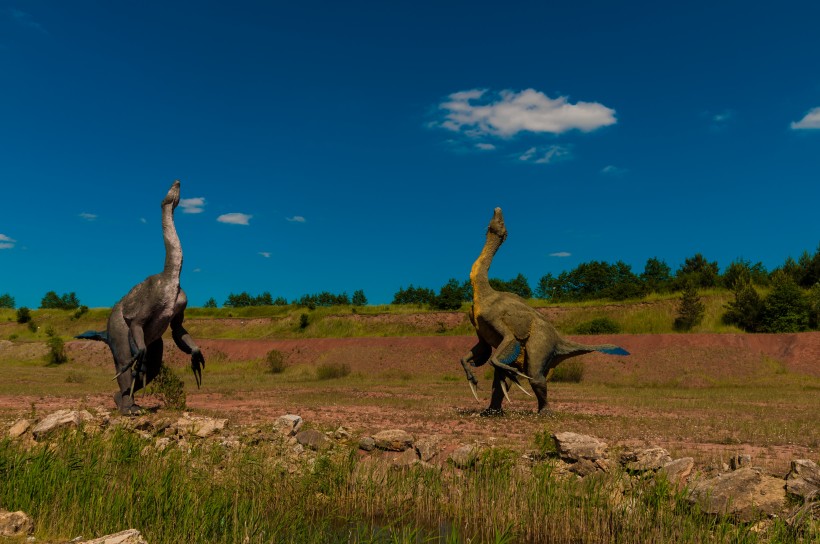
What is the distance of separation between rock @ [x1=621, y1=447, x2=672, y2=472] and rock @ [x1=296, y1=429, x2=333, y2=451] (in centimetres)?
424

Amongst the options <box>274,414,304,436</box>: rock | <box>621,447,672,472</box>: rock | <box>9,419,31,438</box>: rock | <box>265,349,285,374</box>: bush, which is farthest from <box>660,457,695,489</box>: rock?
<box>265,349,285,374</box>: bush

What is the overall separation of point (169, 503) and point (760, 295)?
41.6 meters

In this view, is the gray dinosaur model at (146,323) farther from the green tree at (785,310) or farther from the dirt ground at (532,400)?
the green tree at (785,310)

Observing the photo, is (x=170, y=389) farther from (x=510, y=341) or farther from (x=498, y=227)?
(x=498, y=227)

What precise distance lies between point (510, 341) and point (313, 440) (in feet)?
18.3

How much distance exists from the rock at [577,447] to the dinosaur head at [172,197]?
982 centimetres

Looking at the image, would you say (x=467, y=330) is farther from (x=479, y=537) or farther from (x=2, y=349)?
(x=479, y=537)

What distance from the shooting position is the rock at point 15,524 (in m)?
4.76

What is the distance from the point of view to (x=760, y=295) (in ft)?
128

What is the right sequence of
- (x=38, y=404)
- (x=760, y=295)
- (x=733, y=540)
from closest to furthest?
(x=733, y=540)
(x=38, y=404)
(x=760, y=295)

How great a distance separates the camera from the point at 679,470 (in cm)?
692

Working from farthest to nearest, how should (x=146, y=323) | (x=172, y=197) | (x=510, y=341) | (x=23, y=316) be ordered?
(x=23, y=316) → (x=172, y=197) → (x=510, y=341) → (x=146, y=323)

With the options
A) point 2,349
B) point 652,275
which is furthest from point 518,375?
point 652,275

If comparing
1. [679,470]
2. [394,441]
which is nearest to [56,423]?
[394,441]
